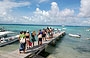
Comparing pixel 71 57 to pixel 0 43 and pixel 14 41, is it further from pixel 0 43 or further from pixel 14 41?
pixel 14 41

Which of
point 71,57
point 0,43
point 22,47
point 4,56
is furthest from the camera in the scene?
point 0,43

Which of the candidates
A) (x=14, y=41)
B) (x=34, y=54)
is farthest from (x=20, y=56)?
(x=14, y=41)

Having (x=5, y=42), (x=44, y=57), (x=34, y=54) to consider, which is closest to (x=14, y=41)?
(x=5, y=42)

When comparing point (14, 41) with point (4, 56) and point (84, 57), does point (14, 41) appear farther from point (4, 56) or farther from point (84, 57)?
point (4, 56)

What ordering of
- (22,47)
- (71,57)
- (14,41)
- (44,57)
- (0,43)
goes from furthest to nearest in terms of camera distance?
(14,41) → (0,43) → (71,57) → (44,57) → (22,47)

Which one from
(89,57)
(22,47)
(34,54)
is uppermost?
(22,47)

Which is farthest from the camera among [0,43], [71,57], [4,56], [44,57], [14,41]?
[14,41]

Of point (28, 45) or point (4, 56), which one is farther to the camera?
point (28, 45)

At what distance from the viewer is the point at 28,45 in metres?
17.7

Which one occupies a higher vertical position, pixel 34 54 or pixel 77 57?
pixel 34 54

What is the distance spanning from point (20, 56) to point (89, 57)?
11729 millimetres

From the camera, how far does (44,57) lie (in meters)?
19.3

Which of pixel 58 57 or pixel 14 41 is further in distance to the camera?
pixel 14 41

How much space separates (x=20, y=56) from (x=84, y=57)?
10.9m
